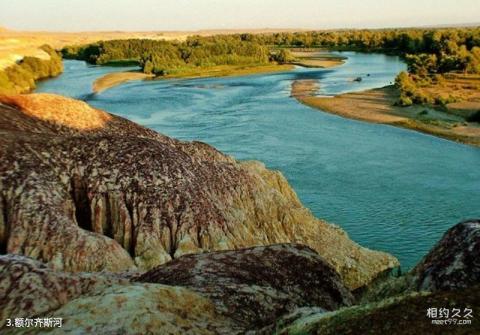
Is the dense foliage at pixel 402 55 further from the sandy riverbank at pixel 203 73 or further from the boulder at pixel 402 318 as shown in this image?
the boulder at pixel 402 318

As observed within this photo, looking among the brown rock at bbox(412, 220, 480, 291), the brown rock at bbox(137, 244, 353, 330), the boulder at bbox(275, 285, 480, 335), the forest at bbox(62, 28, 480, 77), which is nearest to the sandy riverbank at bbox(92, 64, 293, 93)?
the forest at bbox(62, 28, 480, 77)

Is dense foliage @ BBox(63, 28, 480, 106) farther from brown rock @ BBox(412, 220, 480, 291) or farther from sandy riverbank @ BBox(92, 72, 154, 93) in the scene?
brown rock @ BBox(412, 220, 480, 291)

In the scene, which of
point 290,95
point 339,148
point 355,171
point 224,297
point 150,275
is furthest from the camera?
point 290,95

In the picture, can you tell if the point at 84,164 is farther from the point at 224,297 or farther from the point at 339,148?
the point at 339,148

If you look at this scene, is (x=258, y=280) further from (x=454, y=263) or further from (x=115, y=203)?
(x=115, y=203)

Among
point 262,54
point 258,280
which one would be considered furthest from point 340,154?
point 262,54

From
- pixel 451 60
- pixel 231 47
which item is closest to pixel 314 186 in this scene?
pixel 451 60

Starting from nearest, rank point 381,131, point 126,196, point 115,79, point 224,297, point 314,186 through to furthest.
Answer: point 224,297
point 126,196
point 314,186
point 381,131
point 115,79
